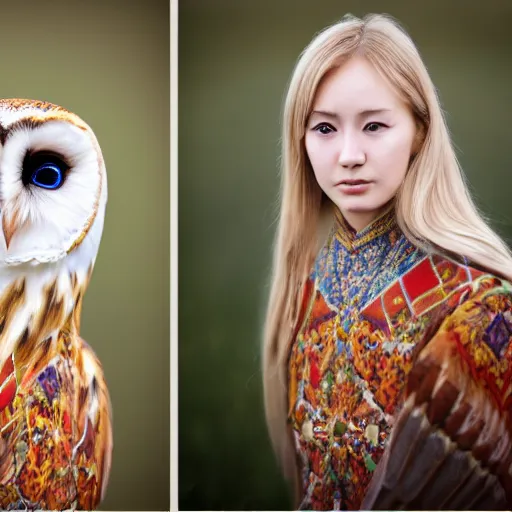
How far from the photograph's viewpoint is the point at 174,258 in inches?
87.4

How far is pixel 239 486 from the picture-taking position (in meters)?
2.22

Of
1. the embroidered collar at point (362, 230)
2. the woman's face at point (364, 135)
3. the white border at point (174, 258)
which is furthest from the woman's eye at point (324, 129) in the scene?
the white border at point (174, 258)

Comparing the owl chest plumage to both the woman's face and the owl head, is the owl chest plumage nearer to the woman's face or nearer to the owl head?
the owl head

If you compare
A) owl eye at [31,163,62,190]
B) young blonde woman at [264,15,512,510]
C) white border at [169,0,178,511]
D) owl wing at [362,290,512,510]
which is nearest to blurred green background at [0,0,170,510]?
white border at [169,0,178,511]

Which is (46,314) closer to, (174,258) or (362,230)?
(174,258)

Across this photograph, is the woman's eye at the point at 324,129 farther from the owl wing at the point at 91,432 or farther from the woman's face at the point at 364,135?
the owl wing at the point at 91,432

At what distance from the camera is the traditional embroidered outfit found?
214 centimetres

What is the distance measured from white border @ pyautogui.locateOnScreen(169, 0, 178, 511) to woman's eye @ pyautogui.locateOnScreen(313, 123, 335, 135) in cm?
42

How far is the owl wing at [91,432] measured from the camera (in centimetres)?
214

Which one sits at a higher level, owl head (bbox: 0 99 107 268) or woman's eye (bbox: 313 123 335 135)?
woman's eye (bbox: 313 123 335 135)

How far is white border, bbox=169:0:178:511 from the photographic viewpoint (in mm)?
2209

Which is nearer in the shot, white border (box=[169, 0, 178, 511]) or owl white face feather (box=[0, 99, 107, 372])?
owl white face feather (box=[0, 99, 107, 372])

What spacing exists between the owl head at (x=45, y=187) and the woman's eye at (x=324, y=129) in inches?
25.5

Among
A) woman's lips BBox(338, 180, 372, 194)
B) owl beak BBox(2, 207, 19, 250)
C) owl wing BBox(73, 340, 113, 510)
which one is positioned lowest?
owl wing BBox(73, 340, 113, 510)
